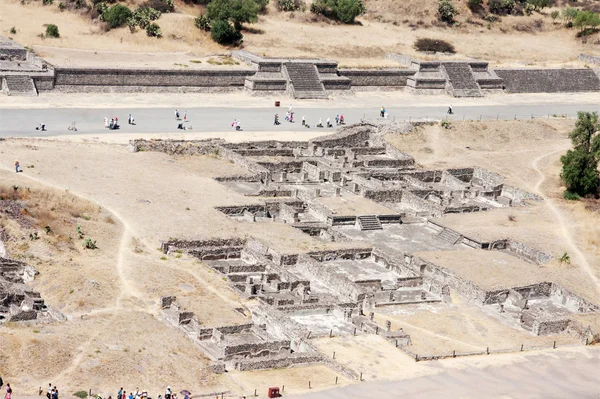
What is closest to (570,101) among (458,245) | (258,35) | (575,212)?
(258,35)

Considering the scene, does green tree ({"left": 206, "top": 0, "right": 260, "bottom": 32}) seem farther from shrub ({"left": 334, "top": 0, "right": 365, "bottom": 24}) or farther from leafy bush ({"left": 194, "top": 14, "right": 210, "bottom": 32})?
shrub ({"left": 334, "top": 0, "right": 365, "bottom": 24})

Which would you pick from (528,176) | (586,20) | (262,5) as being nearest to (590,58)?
(586,20)

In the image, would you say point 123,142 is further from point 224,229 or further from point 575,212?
point 575,212

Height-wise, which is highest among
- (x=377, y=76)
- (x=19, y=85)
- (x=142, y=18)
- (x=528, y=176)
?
(x=142, y=18)

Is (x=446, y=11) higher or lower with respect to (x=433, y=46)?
higher

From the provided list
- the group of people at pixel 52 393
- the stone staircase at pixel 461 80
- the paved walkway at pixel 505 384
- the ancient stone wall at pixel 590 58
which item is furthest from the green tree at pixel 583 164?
the group of people at pixel 52 393

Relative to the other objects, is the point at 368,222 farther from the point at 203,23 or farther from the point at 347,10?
the point at 347,10

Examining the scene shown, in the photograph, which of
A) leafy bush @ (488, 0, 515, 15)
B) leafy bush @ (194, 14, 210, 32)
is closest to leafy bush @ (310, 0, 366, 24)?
leafy bush @ (194, 14, 210, 32)
